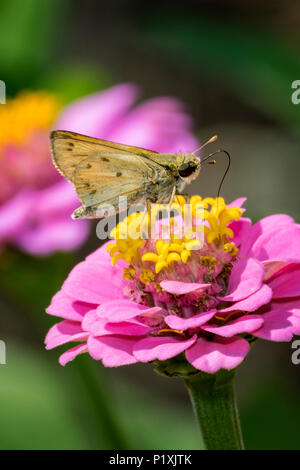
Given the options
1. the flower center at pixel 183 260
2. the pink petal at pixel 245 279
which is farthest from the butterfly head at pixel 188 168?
the pink petal at pixel 245 279

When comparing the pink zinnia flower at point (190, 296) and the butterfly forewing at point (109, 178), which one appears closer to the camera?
the pink zinnia flower at point (190, 296)

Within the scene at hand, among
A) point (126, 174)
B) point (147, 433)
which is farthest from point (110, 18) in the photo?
point (126, 174)

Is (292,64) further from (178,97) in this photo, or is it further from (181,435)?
(178,97)

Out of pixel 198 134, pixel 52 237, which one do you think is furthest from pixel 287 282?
pixel 198 134

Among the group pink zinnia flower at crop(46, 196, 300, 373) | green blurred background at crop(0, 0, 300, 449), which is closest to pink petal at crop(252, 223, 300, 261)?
pink zinnia flower at crop(46, 196, 300, 373)

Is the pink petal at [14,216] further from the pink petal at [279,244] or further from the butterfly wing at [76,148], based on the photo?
the pink petal at [279,244]

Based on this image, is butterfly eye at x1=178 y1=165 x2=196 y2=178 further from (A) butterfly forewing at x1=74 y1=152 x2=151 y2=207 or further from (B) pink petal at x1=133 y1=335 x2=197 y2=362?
(B) pink petal at x1=133 y1=335 x2=197 y2=362

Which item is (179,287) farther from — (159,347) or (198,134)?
(198,134)
